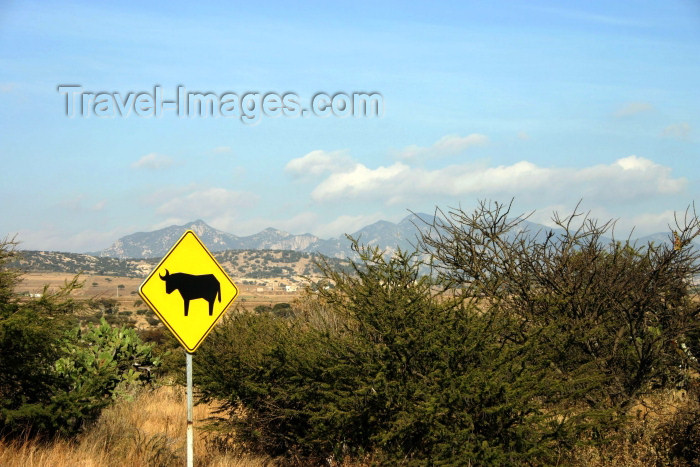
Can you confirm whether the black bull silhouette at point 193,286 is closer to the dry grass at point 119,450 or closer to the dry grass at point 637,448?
Answer: the dry grass at point 119,450

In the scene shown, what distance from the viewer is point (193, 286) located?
7.50 m

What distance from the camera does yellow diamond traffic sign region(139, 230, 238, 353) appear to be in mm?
7223

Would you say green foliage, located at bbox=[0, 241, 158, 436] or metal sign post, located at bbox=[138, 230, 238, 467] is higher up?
metal sign post, located at bbox=[138, 230, 238, 467]

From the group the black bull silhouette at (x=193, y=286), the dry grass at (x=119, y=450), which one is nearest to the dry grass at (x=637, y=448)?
the dry grass at (x=119, y=450)

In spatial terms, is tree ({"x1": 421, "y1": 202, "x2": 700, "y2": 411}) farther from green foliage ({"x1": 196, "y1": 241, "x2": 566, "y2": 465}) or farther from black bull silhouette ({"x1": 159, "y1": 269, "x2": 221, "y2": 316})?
black bull silhouette ({"x1": 159, "y1": 269, "x2": 221, "y2": 316})

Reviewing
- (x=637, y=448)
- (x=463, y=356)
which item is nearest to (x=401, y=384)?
(x=463, y=356)

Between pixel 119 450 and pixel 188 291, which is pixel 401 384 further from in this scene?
pixel 119 450

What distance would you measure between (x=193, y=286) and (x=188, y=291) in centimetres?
9

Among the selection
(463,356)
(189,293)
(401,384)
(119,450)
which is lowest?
(119,450)

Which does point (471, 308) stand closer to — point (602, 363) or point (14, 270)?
point (602, 363)

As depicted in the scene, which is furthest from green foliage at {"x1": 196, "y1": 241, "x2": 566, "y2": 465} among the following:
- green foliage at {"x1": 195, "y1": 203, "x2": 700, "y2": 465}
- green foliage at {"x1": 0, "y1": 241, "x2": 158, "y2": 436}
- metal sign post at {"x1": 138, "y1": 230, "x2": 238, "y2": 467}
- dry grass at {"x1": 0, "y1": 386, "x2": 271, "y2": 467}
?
green foliage at {"x1": 0, "y1": 241, "x2": 158, "y2": 436}

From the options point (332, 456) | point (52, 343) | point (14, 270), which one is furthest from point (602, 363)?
point (14, 270)

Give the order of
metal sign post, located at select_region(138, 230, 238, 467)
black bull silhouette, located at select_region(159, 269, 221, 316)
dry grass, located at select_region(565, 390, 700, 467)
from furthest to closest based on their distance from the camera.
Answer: dry grass, located at select_region(565, 390, 700, 467)
black bull silhouette, located at select_region(159, 269, 221, 316)
metal sign post, located at select_region(138, 230, 238, 467)

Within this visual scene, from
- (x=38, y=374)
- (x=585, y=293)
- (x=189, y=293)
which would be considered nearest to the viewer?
(x=189, y=293)
